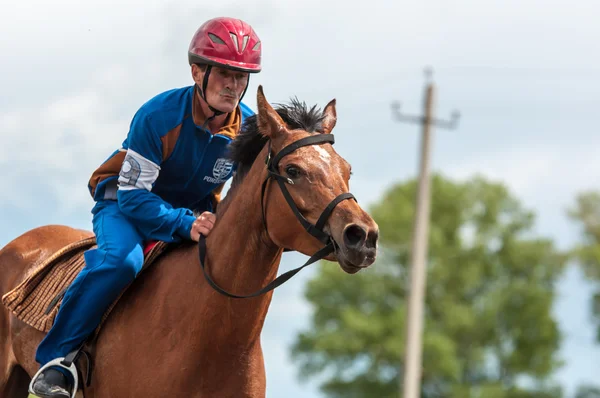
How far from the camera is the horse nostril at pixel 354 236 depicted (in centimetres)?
563

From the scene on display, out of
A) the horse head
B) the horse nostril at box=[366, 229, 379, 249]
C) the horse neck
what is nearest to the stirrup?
the horse neck

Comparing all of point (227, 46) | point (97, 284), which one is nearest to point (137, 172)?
point (97, 284)

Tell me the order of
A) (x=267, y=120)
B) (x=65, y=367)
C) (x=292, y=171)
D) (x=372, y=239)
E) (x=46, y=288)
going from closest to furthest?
(x=372, y=239), (x=292, y=171), (x=267, y=120), (x=65, y=367), (x=46, y=288)

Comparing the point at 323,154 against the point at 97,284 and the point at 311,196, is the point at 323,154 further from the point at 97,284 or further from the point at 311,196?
the point at 97,284

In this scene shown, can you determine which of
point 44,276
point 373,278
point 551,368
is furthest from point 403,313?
point 44,276

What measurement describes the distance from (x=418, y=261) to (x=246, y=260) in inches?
536

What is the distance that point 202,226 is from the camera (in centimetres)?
674

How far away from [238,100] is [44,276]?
2.10 metres

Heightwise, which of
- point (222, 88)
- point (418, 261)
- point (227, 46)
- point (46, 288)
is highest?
point (418, 261)

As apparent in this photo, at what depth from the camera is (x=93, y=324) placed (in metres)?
6.88

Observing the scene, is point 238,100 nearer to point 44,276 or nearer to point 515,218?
point 44,276

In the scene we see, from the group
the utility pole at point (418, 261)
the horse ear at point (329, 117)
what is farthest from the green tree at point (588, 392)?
the horse ear at point (329, 117)

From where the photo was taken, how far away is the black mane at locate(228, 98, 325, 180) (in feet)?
21.2

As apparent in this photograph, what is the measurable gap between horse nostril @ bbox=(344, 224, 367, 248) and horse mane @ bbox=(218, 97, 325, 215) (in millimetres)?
924
